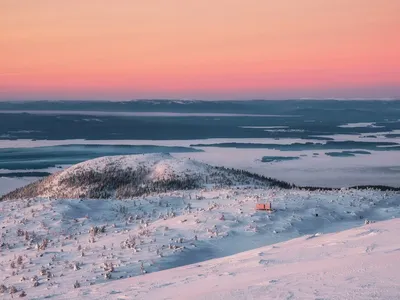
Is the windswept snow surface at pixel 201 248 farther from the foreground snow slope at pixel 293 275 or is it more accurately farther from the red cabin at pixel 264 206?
the red cabin at pixel 264 206

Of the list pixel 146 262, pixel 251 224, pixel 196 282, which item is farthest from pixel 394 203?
pixel 196 282

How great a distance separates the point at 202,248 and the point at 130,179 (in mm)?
27410

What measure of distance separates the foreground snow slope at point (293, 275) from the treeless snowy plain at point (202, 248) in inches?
0.9

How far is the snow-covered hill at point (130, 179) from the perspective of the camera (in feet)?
132

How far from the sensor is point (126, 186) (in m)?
41.3

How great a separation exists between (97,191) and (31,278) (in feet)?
89.5

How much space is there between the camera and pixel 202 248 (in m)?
16.0

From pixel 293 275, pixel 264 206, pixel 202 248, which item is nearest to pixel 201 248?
pixel 202 248

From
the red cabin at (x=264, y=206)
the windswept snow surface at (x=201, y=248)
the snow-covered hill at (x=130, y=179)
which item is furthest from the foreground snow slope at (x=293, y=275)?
the snow-covered hill at (x=130, y=179)

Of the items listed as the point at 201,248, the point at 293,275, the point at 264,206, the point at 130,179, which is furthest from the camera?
the point at 130,179

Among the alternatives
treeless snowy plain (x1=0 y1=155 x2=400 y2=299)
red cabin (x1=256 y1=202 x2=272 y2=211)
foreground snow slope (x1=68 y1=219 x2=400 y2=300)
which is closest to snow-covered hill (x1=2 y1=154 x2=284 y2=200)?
treeless snowy plain (x1=0 y1=155 x2=400 y2=299)

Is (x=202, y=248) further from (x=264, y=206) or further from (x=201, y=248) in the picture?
(x=264, y=206)

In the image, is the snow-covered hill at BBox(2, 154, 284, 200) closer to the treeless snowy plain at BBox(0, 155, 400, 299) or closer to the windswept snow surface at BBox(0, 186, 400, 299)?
the treeless snowy plain at BBox(0, 155, 400, 299)

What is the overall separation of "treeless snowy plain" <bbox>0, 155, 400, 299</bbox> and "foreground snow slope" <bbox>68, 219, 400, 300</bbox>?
0.02m
